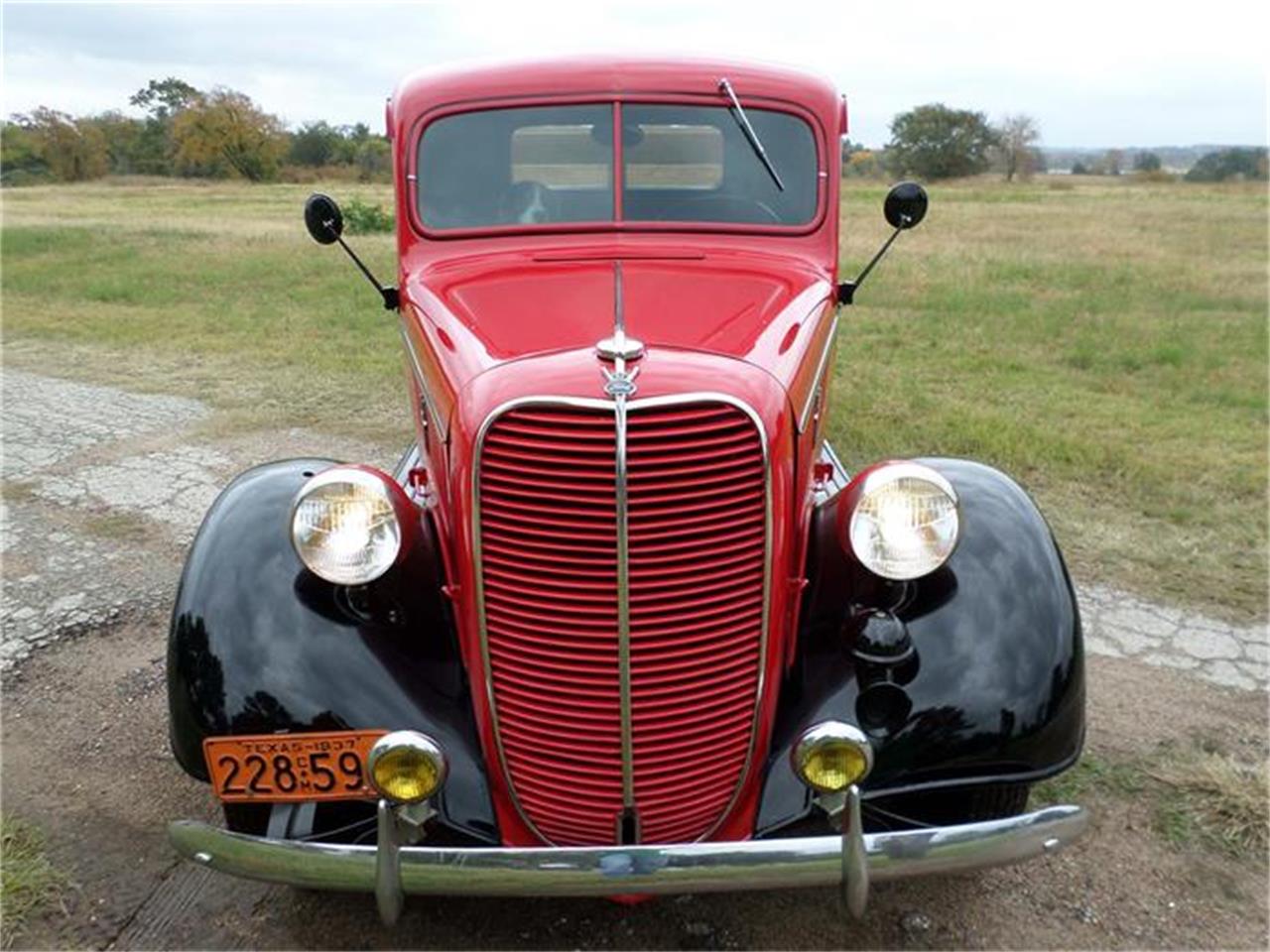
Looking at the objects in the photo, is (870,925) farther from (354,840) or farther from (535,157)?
(535,157)

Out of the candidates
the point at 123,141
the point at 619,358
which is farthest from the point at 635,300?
the point at 123,141

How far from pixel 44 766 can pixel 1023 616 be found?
10.2 ft

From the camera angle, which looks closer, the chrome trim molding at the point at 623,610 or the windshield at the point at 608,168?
the chrome trim molding at the point at 623,610

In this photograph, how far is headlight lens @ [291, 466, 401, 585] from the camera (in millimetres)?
2471

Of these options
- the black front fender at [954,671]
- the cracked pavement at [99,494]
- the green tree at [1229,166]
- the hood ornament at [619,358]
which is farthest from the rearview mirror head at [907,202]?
the green tree at [1229,166]

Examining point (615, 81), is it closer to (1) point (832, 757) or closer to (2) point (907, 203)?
(2) point (907, 203)

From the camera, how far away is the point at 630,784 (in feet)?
7.90

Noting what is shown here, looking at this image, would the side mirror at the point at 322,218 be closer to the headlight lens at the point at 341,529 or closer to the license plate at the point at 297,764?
the headlight lens at the point at 341,529

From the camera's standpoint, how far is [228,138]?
1348 inches

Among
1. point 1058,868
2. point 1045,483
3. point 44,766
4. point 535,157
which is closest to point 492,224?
point 535,157

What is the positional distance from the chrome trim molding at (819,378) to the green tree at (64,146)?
4253 cm

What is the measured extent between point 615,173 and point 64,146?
4269cm

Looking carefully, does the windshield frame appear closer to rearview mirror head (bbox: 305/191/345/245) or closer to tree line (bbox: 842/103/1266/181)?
rearview mirror head (bbox: 305/191/345/245)

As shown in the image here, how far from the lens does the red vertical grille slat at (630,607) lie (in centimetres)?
224
